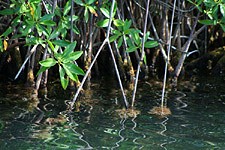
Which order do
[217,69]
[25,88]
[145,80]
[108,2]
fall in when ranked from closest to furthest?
1. [108,2]
2. [25,88]
3. [145,80]
4. [217,69]

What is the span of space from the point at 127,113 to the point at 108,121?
351 millimetres

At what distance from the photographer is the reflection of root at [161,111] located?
517 centimetres

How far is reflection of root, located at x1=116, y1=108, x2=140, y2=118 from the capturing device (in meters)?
5.09

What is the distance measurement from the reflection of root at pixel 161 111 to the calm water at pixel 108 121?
46 mm

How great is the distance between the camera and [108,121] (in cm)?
488

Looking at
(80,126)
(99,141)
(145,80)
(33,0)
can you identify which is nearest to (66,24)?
(33,0)

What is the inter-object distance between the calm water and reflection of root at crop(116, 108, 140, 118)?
51 mm

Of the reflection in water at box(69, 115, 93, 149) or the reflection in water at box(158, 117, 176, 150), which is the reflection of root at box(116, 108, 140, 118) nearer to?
the reflection in water at box(158, 117, 176, 150)

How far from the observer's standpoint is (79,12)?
590cm

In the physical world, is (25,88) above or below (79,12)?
below

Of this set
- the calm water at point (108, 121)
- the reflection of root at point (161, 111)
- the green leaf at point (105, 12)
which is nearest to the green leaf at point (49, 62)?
the calm water at point (108, 121)

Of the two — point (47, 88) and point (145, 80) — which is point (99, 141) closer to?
point (47, 88)

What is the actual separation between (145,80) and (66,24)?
186cm

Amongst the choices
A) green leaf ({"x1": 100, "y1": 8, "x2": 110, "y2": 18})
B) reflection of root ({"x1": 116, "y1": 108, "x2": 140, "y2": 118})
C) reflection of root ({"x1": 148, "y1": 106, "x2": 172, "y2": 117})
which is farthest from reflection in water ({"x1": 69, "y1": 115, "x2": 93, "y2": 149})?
green leaf ({"x1": 100, "y1": 8, "x2": 110, "y2": 18})
